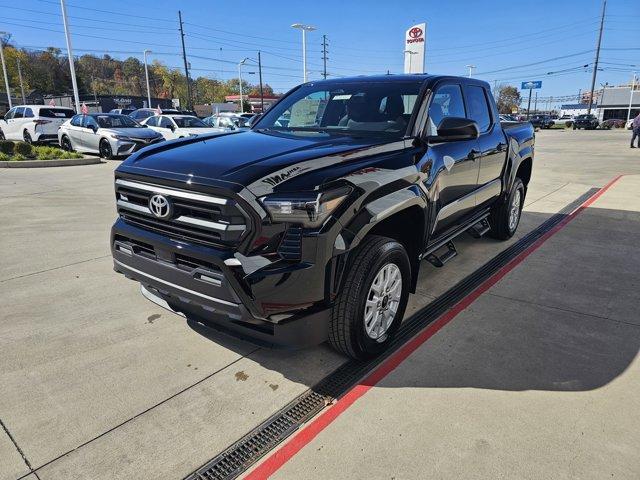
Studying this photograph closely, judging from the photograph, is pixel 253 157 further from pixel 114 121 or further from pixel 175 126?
pixel 114 121

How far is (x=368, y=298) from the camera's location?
3.01 meters

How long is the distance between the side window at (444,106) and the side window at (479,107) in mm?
259

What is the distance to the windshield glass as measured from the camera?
15.9 meters

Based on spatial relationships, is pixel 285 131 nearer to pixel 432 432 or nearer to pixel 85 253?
pixel 432 432

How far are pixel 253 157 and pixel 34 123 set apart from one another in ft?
65.3

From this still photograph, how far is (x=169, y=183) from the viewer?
2.75 metres

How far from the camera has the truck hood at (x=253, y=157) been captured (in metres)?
2.56

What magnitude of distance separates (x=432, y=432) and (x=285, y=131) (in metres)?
2.59

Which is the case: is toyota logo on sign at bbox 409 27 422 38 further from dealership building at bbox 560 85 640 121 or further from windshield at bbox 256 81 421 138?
dealership building at bbox 560 85 640 121

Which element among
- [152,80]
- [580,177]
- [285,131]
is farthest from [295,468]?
[152,80]

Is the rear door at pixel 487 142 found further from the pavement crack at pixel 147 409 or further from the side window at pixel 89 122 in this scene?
the side window at pixel 89 122

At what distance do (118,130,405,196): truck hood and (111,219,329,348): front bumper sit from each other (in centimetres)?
41

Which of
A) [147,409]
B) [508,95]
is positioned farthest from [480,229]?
[508,95]

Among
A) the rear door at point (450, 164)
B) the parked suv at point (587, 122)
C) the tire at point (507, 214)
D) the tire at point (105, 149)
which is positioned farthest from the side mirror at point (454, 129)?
the parked suv at point (587, 122)
